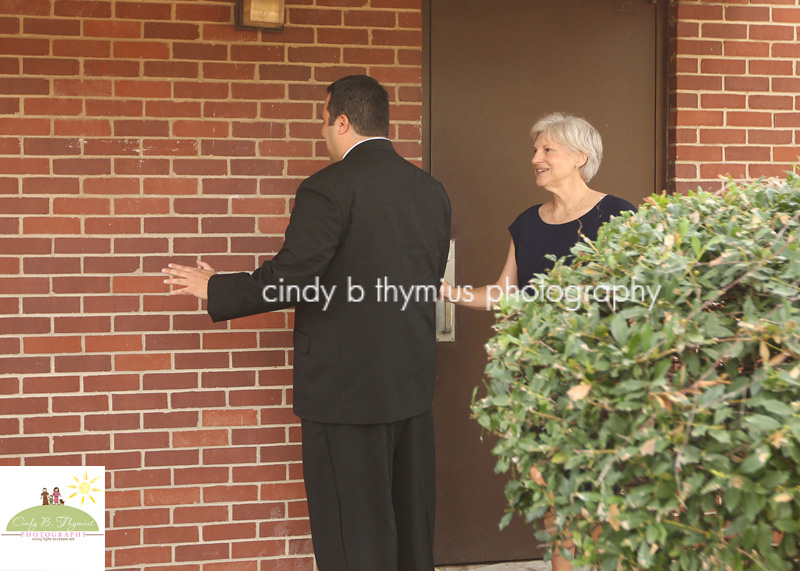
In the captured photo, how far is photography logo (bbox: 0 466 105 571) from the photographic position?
127 inches

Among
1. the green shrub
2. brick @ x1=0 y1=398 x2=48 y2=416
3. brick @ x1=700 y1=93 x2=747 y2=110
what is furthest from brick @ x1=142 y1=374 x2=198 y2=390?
brick @ x1=700 y1=93 x2=747 y2=110

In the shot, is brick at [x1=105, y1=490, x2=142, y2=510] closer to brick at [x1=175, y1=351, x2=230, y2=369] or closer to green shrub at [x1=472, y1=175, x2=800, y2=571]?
brick at [x1=175, y1=351, x2=230, y2=369]

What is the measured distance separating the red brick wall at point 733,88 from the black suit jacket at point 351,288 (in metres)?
1.66

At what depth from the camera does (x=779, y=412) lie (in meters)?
1.46

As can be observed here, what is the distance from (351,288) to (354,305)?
0.06 meters

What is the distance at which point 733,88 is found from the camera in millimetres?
3967

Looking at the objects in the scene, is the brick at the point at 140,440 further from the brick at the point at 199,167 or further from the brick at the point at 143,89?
the brick at the point at 143,89

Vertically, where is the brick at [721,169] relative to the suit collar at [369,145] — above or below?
above

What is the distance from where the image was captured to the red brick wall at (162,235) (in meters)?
3.45

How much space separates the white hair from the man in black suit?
1.96ft

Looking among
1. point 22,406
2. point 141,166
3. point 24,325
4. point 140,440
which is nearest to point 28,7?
point 141,166

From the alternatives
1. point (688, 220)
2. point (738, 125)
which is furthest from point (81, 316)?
point (738, 125)

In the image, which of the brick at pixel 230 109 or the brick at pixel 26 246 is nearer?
the brick at pixel 26 246

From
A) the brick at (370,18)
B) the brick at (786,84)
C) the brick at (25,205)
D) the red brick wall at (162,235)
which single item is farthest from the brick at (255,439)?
the brick at (786,84)
